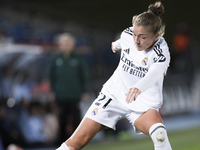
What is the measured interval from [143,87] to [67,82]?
4.17 metres

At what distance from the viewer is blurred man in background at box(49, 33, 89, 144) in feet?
27.6

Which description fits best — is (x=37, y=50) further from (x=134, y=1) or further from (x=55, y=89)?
(x=134, y=1)

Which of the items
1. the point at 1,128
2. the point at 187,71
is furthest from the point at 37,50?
the point at 187,71

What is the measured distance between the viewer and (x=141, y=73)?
4777mm

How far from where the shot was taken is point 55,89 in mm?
8477

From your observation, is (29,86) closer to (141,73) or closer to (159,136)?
(141,73)

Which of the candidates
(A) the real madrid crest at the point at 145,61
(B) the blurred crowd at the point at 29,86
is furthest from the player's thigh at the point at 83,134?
(B) the blurred crowd at the point at 29,86

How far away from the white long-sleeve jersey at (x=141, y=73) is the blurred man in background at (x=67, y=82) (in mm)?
3391

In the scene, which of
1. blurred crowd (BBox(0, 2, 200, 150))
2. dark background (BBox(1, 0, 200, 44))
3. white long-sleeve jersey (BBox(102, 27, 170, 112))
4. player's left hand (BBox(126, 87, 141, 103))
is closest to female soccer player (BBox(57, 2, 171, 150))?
white long-sleeve jersey (BBox(102, 27, 170, 112))

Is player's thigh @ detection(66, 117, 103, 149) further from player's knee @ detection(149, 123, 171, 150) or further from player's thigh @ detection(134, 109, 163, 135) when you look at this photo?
player's knee @ detection(149, 123, 171, 150)

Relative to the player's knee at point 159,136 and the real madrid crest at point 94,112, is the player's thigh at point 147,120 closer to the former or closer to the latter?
the player's knee at point 159,136

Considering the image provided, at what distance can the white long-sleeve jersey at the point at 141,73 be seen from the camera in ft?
14.8

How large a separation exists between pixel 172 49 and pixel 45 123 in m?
8.67

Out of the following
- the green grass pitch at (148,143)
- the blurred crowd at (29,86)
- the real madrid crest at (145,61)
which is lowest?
the green grass pitch at (148,143)
